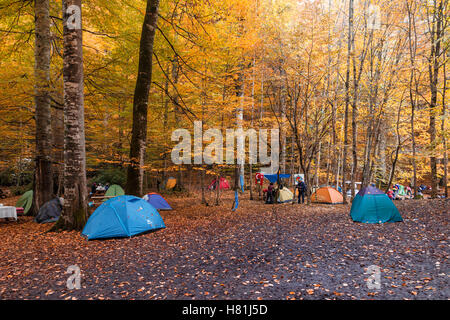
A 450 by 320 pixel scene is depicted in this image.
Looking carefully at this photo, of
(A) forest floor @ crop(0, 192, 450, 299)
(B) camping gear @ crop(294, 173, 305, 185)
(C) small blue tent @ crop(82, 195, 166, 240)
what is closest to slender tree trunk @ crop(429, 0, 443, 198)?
(A) forest floor @ crop(0, 192, 450, 299)

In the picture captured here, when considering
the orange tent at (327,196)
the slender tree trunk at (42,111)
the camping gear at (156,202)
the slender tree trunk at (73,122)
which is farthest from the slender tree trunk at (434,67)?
the slender tree trunk at (42,111)

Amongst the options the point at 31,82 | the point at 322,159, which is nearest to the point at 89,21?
the point at 31,82

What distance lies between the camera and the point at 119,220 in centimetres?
639

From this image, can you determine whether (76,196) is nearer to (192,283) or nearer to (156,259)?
(156,259)

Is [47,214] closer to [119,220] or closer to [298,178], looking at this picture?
[119,220]

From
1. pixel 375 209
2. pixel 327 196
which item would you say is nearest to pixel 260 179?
pixel 327 196

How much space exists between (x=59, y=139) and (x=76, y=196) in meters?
6.69

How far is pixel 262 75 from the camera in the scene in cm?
1323

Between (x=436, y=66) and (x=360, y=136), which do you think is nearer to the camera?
(x=436, y=66)

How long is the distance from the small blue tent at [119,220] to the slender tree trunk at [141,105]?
1.45 meters

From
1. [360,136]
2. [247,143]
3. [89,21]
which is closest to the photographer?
[89,21]

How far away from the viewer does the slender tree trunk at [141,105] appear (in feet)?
26.7

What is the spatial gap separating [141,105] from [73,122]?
2.39 m

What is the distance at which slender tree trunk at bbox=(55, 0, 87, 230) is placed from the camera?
6410 mm
